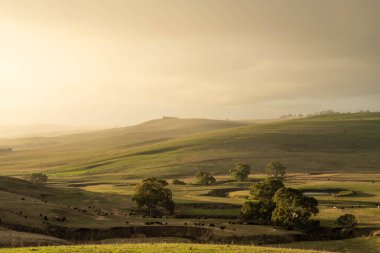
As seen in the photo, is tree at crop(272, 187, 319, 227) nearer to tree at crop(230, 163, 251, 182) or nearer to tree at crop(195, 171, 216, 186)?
tree at crop(195, 171, 216, 186)

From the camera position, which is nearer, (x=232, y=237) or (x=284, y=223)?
(x=232, y=237)

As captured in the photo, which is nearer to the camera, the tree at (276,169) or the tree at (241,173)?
the tree at (241,173)

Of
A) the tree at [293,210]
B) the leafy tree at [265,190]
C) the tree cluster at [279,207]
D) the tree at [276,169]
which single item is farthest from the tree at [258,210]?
the tree at [276,169]

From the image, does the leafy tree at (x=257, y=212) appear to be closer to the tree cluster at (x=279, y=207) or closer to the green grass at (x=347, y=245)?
the tree cluster at (x=279, y=207)

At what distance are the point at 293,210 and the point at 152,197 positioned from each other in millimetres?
32258

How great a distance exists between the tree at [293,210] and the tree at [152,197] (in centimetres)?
2579

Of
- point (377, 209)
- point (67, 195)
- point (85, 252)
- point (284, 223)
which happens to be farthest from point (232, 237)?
point (67, 195)

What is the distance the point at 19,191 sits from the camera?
97000 millimetres

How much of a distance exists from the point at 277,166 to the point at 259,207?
7756cm

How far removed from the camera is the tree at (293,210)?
70125 mm

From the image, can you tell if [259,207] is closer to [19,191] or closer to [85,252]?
[85,252]

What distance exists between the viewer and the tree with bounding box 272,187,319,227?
7012cm

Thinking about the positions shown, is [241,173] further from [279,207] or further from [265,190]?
[279,207]

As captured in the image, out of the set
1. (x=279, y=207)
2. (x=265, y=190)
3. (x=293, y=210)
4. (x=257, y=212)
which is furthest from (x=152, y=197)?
(x=293, y=210)
